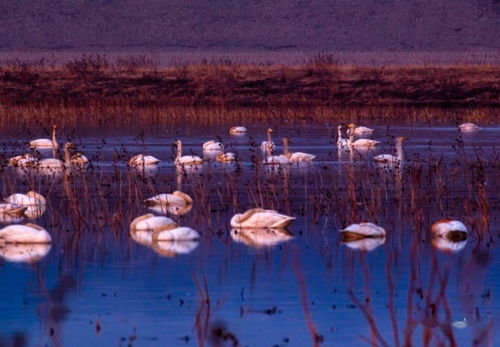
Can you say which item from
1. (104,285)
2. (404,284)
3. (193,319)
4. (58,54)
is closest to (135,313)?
(193,319)

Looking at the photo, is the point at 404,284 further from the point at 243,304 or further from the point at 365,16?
the point at 365,16

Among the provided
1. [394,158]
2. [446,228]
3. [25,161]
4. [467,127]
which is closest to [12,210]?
[446,228]

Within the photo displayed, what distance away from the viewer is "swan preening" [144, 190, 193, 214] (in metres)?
14.3

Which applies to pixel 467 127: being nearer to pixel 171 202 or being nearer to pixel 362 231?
pixel 171 202

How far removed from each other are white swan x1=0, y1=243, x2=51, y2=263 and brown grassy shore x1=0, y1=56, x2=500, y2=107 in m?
23.9

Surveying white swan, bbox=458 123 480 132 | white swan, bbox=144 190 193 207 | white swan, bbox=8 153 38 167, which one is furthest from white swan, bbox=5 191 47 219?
white swan, bbox=458 123 480 132

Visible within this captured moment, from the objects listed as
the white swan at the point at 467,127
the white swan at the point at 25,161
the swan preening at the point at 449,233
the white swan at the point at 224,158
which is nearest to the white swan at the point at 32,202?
the white swan at the point at 25,161

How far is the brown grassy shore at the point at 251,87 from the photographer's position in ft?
121

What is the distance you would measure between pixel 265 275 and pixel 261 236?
198 cm

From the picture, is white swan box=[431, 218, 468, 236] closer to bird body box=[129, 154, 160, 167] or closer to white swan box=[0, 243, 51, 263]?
white swan box=[0, 243, 51, 263]

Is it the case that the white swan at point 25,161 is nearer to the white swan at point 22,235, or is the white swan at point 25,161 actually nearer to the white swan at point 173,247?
the white swan at point 22,235

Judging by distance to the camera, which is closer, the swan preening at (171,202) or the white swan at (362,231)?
the white swan at (362,231)

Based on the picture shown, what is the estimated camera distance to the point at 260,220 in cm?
1283

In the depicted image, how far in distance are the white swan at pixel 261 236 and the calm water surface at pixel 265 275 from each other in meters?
0.09
